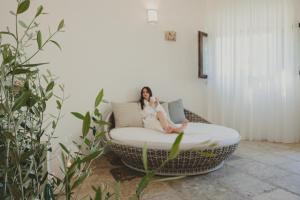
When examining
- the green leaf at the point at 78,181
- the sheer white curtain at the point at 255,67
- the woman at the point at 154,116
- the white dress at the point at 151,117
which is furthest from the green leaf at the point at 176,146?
the sheer white curtain at the point at 255,67

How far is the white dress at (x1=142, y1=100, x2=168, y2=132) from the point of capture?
3.08m

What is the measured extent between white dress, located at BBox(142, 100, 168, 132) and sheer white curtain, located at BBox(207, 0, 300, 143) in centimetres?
154

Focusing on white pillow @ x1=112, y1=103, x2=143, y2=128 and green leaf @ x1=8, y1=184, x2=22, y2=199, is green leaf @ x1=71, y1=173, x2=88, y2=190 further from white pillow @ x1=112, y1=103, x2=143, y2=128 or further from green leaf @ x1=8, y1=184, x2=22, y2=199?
white pillow @ x1=112, y1=103, x2=143, y2=128

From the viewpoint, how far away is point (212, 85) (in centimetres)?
441

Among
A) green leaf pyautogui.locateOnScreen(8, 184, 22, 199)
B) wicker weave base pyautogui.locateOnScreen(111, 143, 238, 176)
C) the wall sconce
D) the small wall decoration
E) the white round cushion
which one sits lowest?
wicker weave base pyautogui.locateOnScreen(111, 143, 238, 176)

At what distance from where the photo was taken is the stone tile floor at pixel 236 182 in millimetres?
2130

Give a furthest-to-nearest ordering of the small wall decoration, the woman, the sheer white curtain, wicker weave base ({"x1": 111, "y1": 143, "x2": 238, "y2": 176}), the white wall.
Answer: the small wall decoration → the sheer white curtain → the white wall → the woman → wicker weave base ({"x1": 111, "y1": 143, "x2": 238, "y2": 176})

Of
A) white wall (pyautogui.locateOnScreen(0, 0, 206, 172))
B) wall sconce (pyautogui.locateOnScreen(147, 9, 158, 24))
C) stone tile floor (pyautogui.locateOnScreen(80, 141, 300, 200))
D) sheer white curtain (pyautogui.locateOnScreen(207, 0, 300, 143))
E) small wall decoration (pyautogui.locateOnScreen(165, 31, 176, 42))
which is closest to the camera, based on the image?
stone tile floor (pyautogui.locateOnScreen(80, 141, 300, 200))

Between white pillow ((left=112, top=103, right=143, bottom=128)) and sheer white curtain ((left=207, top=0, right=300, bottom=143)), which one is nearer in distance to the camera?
white pillow ((left=112, top=103, right=143, bottom=128))

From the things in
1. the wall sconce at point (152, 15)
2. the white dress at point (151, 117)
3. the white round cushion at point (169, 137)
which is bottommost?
the white round cushion at point (169, 137)

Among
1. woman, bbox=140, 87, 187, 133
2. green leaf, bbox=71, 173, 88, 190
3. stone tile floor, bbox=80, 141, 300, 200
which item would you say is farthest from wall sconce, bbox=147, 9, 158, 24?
green leaf, bbox=71, 173, 88, 190

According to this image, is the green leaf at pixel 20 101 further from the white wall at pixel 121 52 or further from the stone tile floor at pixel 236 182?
the white wall at pixel 121 52

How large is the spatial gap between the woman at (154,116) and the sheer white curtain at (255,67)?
1474mm

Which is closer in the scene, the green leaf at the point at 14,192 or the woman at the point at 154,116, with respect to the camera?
the green leaf at the point at 14,192
